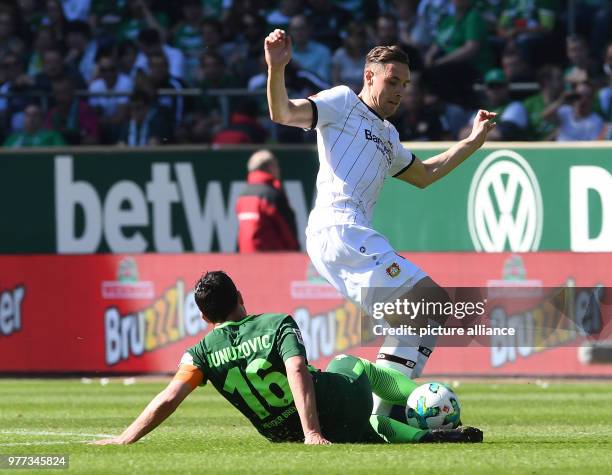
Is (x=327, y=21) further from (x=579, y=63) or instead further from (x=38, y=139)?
(x=38, y=139)

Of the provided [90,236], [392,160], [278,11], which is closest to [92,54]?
[278,11]

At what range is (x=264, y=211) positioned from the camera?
53.2 ft

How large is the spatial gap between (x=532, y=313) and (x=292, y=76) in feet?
17.0

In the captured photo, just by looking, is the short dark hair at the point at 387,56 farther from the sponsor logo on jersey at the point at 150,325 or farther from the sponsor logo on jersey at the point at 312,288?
the sponsor logo on jersey at the point at 150,325

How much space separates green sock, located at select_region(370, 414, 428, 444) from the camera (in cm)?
815

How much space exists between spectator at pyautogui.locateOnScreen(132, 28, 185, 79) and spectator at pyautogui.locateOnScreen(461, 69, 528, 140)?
4225 mm

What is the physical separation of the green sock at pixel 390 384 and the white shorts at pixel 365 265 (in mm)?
363

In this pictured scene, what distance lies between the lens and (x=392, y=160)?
8.77 meters

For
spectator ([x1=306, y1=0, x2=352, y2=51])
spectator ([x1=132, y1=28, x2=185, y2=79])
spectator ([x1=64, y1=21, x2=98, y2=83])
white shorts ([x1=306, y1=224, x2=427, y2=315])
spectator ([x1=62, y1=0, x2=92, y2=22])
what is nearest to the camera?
white shorts ([x1=306, y1=224, x2=427, y2=315])

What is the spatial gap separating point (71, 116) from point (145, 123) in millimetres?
1212

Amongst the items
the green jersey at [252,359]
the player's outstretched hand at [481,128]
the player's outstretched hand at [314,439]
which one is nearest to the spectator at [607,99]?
the player's outstretched hand at [481,128]

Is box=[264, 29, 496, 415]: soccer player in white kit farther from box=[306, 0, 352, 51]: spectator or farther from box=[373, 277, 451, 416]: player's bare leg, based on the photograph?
box=[306, 0, 352, 51]: spectator

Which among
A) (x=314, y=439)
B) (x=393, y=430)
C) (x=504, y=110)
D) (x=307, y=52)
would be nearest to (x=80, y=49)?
(x=307, y=52)

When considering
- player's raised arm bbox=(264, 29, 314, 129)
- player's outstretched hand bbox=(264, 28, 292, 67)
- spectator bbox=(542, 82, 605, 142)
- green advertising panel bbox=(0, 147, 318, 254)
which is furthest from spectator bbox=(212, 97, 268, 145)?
player's outstretched hand bbox=(264, 28, 292, 67)
